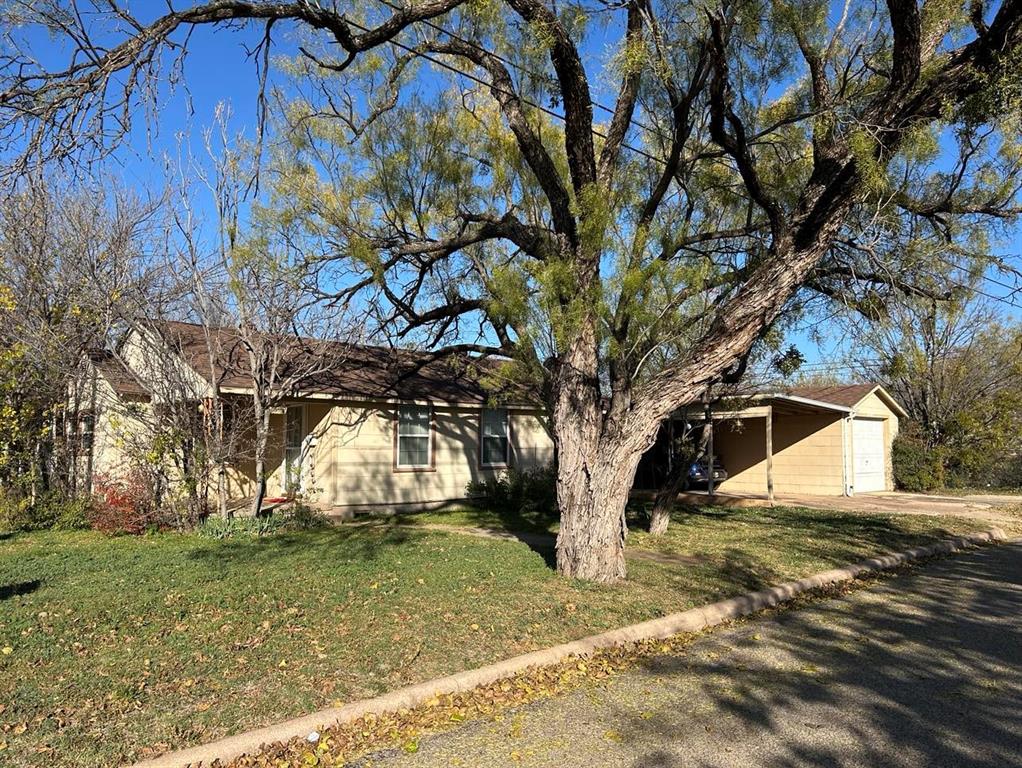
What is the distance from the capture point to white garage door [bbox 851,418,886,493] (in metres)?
21.9

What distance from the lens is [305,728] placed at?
14.9 feet

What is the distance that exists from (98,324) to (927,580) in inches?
557

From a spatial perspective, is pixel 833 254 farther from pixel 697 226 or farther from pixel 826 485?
pixel 826 485

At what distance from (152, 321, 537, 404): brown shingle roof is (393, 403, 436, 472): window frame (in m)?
0.37

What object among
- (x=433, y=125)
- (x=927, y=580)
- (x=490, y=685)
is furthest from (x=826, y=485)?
(x=490, y=685)

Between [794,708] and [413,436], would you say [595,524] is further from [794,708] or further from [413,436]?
[413,436]

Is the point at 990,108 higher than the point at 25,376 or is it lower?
higher

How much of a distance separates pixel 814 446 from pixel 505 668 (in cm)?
1837

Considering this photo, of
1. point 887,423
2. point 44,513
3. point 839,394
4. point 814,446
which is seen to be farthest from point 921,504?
point 44,513

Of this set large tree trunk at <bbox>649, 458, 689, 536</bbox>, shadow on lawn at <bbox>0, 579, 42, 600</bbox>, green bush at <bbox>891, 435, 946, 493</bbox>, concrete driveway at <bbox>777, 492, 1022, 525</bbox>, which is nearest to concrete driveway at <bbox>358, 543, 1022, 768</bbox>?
large tree trunk at <bbox>649, 458, 689, 536</bbox>

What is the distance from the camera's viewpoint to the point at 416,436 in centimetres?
1698

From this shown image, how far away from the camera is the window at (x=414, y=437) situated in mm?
16703

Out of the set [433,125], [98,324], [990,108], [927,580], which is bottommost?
[927,580]

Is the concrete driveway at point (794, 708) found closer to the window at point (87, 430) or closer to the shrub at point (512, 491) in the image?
the shrub at point (512, 491)
